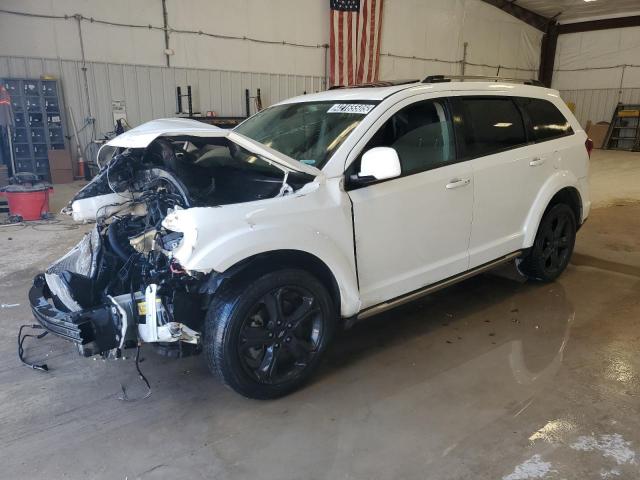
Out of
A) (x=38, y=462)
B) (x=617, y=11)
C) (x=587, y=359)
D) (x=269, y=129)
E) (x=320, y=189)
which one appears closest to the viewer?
(x=38, y=462)

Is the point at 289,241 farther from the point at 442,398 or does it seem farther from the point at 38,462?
the point at 38,462

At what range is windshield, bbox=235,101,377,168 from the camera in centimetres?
290

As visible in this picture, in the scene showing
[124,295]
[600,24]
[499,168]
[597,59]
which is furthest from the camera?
[597,59]

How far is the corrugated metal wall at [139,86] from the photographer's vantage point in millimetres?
10062

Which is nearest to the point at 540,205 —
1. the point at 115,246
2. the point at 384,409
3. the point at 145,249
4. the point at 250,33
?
the point at 384,409

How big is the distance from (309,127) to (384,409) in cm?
177

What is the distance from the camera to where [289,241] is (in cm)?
249

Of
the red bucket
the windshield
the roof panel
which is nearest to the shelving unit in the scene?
the red bucket

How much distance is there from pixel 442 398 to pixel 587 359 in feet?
3.58

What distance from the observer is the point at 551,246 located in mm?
4242

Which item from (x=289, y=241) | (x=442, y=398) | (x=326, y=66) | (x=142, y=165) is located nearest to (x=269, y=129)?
(x=142, y=165)

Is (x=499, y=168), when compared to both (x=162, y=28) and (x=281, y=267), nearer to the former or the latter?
(x=281, y=267)

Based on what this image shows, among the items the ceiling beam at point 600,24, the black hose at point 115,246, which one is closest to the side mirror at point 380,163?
the black hose at point 115,246

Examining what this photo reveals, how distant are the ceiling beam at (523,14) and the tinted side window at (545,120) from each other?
51.0 feet
